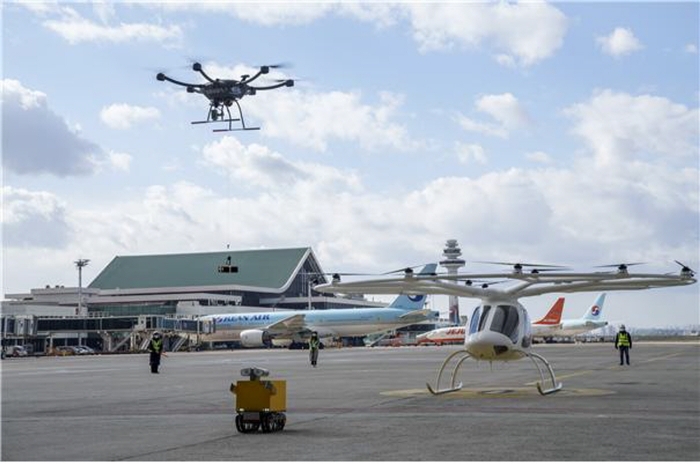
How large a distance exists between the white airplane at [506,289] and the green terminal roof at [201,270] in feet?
461

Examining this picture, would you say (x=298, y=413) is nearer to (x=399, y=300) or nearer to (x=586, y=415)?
(x=586, y=415)

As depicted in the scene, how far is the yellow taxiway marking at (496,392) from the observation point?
79.1ft

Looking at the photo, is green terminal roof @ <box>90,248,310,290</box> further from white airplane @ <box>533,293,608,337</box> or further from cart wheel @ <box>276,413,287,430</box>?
cart wheel @ <box>276,413,287,430</box>

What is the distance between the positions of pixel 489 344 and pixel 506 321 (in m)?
0.89

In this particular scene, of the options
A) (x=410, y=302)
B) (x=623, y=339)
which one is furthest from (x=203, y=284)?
(x=623, y=339)

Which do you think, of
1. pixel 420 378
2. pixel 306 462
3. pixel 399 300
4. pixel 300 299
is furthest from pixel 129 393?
pixel 300 299

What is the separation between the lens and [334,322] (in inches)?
4163

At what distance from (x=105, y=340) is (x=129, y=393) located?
86.7 metres

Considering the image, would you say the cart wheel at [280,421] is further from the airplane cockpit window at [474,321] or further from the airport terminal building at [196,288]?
the airport terminal building at [196,288]

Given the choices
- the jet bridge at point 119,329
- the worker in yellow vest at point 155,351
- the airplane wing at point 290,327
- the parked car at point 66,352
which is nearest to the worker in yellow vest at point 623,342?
the worker in yellow vest at point 155,351

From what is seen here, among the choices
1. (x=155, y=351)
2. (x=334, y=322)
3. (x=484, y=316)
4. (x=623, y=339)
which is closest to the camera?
(x=484, y=316)

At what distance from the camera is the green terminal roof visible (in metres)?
168

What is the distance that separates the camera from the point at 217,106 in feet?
132

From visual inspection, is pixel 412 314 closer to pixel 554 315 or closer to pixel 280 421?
pixel 554 315
